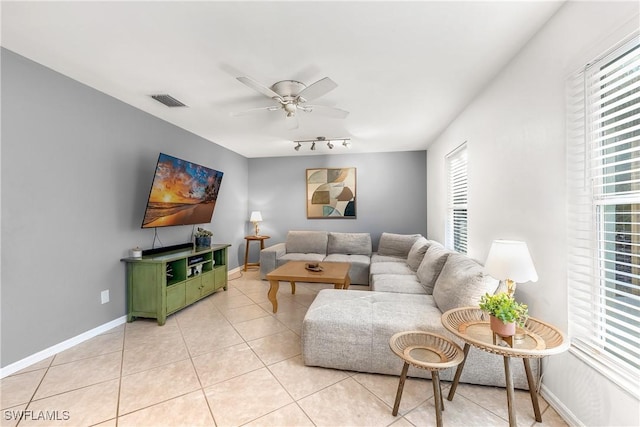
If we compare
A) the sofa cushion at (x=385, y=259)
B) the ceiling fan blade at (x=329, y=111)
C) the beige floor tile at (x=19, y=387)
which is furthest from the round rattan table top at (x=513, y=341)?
→ the beige floor tile at (x=19, y=387)

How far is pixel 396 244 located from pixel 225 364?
3.39 meters

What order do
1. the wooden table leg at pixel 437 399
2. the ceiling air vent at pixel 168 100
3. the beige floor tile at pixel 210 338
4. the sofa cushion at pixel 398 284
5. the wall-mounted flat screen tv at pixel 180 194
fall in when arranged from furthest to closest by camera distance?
the wall-mounted flat screen tv at pixel 180 194 → the sofa cushion at pixel 398 284 → the ceiling air vent at pixel 168 100 → the beige floor tile at pixel 210 338 → the wooden table leg at pixel 437 399

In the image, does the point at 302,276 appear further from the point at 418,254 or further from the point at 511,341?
the point at 511,341

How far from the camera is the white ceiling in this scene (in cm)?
157

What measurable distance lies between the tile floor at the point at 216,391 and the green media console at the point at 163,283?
35 cm

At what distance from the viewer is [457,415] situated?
5.21ft

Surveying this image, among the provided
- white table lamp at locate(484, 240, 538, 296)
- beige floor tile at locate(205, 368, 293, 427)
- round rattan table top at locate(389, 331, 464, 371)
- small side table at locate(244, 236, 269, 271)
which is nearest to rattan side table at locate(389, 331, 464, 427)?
round rattan table top at locate(389, 331, 464, 371)

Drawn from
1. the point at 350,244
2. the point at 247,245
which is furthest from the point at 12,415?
the point at 350,244

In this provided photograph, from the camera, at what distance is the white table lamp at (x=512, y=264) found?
147cm

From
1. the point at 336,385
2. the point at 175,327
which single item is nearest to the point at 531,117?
the point at 336,385

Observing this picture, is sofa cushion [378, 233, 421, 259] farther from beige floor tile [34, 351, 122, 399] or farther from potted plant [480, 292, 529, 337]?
beige floor tile [34, 351, 122, 399]

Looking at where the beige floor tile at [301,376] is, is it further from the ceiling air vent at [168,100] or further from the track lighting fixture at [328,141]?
the track lighting fixture at [328,141]

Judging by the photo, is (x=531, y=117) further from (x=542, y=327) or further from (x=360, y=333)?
(x=360, y=333)

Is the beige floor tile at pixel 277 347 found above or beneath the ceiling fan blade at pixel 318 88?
beneath
